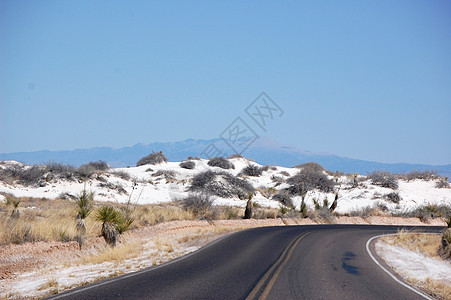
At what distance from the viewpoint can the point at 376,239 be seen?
2238 cm

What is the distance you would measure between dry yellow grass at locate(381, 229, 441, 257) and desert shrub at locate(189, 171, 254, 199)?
22428mm

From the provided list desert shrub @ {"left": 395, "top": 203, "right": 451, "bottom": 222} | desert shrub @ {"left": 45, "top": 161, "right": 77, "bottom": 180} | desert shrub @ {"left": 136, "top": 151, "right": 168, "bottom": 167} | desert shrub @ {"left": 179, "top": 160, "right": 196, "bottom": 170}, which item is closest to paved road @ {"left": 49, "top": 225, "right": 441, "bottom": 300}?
desert shrub @ {"left": 395, "top": 203, "right": 451, "bottom": 222}

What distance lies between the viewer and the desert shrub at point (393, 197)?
50.7 m

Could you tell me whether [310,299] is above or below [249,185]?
below

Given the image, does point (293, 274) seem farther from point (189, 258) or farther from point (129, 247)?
point (129, 247)

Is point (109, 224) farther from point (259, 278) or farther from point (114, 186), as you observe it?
point (114, 186)

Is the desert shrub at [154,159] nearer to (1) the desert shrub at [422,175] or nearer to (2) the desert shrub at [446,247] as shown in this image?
(1) the desert shrub at [422,175]

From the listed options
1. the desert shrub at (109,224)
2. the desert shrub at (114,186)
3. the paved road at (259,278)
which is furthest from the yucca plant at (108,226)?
the desert shrub at (114,186)

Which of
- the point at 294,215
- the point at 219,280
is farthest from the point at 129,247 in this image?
the point at 294,215

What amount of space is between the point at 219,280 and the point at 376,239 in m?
14.9

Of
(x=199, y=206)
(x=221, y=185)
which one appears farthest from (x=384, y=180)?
(x=199, y=206)

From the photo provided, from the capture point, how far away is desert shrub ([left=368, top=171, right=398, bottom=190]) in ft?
186

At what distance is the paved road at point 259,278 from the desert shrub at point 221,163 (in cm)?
5669

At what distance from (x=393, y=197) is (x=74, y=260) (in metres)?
45.5
